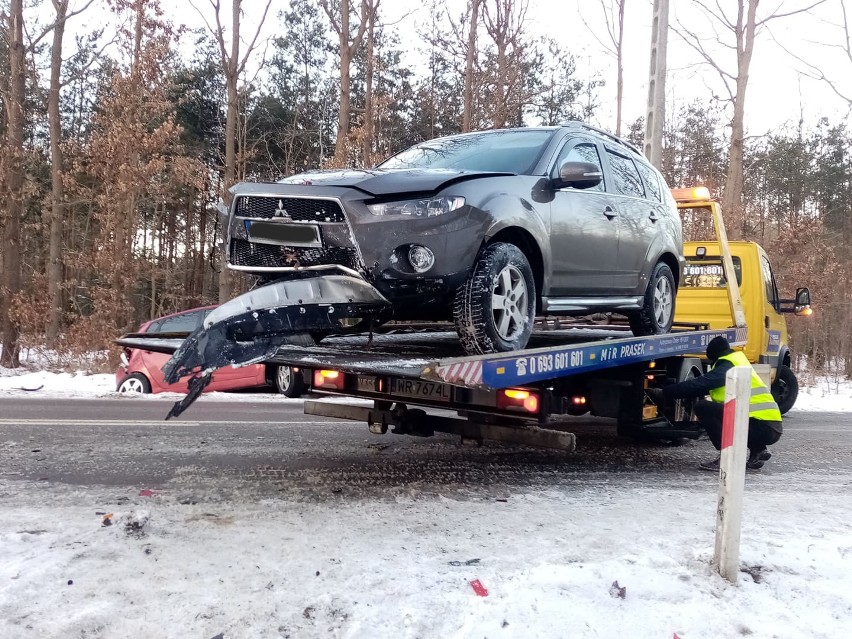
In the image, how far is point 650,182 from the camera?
7031 millimetres

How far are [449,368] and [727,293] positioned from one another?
5.81 metres

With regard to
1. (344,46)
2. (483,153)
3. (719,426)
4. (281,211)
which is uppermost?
(344,46)

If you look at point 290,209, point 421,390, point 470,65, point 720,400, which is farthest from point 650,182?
point 470,65

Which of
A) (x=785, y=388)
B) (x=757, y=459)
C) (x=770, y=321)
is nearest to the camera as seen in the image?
(x=757, y=459)

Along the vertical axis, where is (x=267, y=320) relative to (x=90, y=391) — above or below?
above

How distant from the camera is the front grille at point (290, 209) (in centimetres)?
421

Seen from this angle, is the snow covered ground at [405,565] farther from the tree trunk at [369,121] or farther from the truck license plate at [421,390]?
the tree trunk at [369,121]

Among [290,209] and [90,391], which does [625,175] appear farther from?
[90,391]

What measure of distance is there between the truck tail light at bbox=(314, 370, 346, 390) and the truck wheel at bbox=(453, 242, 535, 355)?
1441mm

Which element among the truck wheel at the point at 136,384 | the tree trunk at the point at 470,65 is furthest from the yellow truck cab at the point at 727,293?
the tree trunk at the point at 470,65

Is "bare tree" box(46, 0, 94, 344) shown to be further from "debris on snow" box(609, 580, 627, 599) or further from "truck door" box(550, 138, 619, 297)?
"debris on snow" box(609, 580, 627, 599)

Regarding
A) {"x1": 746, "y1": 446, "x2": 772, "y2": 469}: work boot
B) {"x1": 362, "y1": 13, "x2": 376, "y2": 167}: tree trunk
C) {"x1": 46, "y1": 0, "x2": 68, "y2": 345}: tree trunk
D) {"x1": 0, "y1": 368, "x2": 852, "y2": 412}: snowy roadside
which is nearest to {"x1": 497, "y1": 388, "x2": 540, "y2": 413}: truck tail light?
{"x1": 746, "y1": 446, "x2": 772, "y2": 469}: work boot

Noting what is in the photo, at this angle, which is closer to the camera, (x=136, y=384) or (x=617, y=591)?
(x=617, y=591)

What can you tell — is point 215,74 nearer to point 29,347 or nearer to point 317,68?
point 317,68
